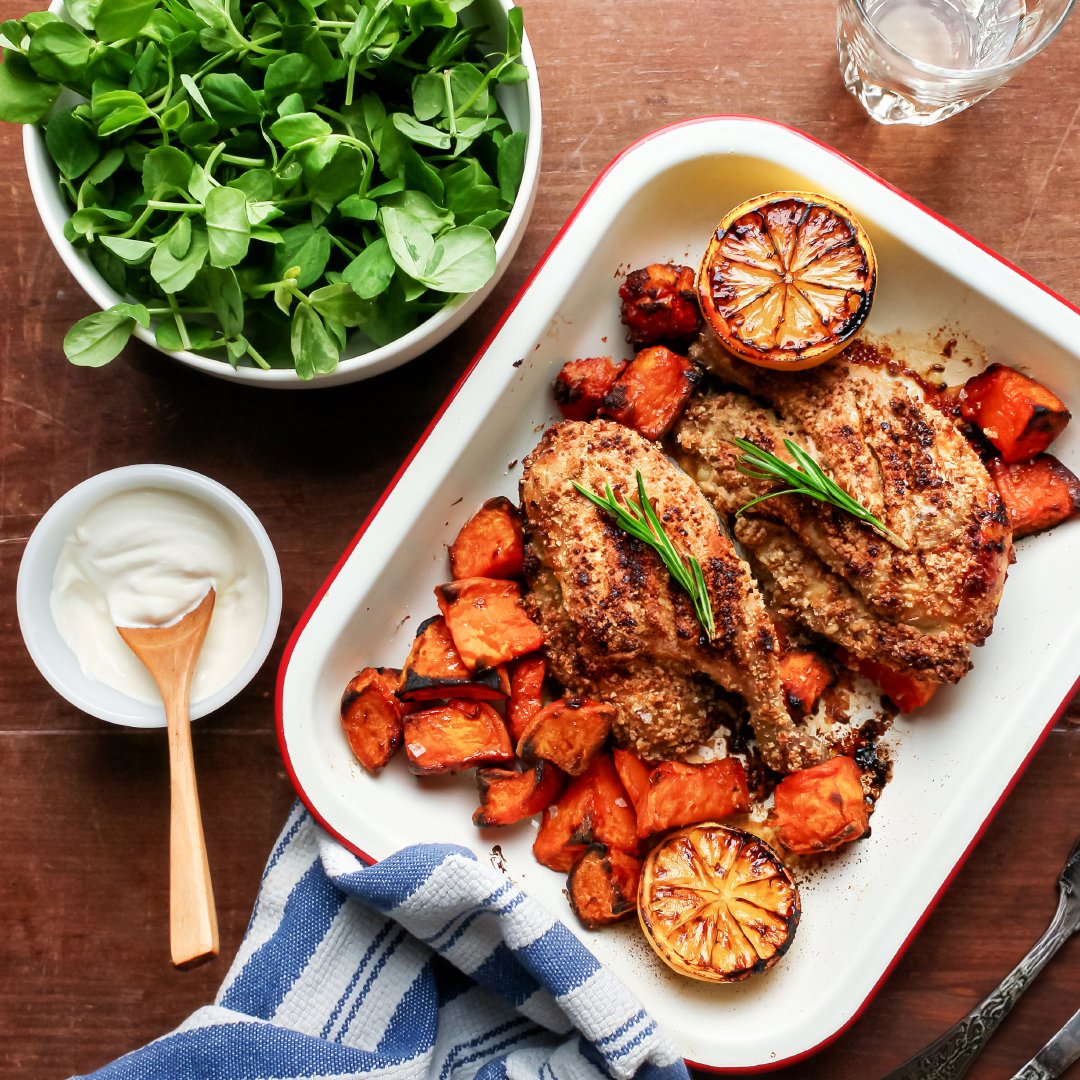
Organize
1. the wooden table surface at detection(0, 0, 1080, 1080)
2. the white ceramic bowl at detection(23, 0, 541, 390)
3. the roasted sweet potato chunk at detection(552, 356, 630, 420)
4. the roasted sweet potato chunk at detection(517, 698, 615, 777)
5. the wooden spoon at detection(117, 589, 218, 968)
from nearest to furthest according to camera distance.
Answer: the white ceramic bowl at detection(23, 0, 541, 390) → the wooden spoon at detection(117, 589, 218, 968) → the roasted sweet potato chunk at detection(517, 698, 615, 777) → the roasted sweet potato chunk at detection(552, 356, 630, 420) → the wooden table surface at detection(0, 0, 1080, 1080)

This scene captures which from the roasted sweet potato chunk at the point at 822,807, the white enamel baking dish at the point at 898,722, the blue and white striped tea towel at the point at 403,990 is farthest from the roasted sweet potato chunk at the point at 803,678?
the blue and white striped tea towel at the point at 403,990

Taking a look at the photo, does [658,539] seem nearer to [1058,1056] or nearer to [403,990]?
[403,990]

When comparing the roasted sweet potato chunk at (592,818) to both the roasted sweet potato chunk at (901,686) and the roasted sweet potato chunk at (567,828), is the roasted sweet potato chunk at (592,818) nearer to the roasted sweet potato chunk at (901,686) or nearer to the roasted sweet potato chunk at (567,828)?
the roasted sweet potato chunk at (567,828)

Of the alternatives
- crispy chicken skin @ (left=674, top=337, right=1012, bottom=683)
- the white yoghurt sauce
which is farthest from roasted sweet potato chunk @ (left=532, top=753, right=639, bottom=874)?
the white yoghurt sauce

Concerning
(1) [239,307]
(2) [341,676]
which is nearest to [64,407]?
(1) [239,307]

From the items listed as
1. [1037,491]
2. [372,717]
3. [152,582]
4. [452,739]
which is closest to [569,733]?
[452,739]

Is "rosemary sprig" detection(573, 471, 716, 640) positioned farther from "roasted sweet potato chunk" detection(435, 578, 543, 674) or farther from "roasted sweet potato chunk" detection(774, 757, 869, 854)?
"roasted sweet potato chunk" detection(774, 757, 869, 854)

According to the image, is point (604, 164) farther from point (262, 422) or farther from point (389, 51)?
point (262, 422)
